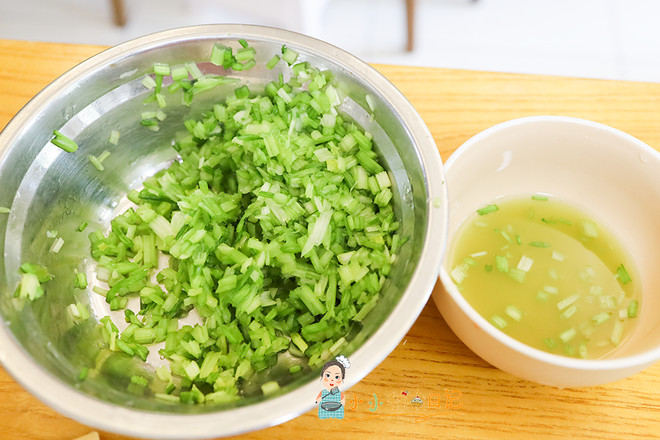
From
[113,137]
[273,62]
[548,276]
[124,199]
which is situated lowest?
[548,276]

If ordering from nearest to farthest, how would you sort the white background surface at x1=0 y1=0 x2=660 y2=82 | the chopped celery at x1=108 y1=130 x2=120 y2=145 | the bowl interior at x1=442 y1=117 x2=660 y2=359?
the bowl interior at x1=442 y1=117 x2=660 y2=359 → the chopped celery at x1=108 y1=130 x2=120 y2=145 → the white background surface at x1=0 y1=0 x2=660 y2=82

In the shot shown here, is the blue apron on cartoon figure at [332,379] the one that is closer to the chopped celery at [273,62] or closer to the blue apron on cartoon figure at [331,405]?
the blue apron on cartoon figure at [331,405]

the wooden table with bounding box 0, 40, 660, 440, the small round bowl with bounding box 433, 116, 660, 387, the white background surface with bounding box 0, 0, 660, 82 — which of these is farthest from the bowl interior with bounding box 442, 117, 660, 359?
the white background surface with bounding box 0, 0, 660, 82

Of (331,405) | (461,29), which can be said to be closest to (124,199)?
(331,405)

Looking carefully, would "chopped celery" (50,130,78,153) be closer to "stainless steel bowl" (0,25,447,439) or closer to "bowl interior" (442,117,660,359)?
"stainless steel bowl" (0,25,447,439)

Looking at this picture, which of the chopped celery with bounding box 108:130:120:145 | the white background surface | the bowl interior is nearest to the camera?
the bowl interior

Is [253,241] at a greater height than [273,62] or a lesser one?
lesser

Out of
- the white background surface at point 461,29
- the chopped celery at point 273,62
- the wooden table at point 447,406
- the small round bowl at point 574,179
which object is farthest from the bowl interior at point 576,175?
the white background surface at point 461,29

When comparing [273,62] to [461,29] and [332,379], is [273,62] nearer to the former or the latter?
[332,379]
